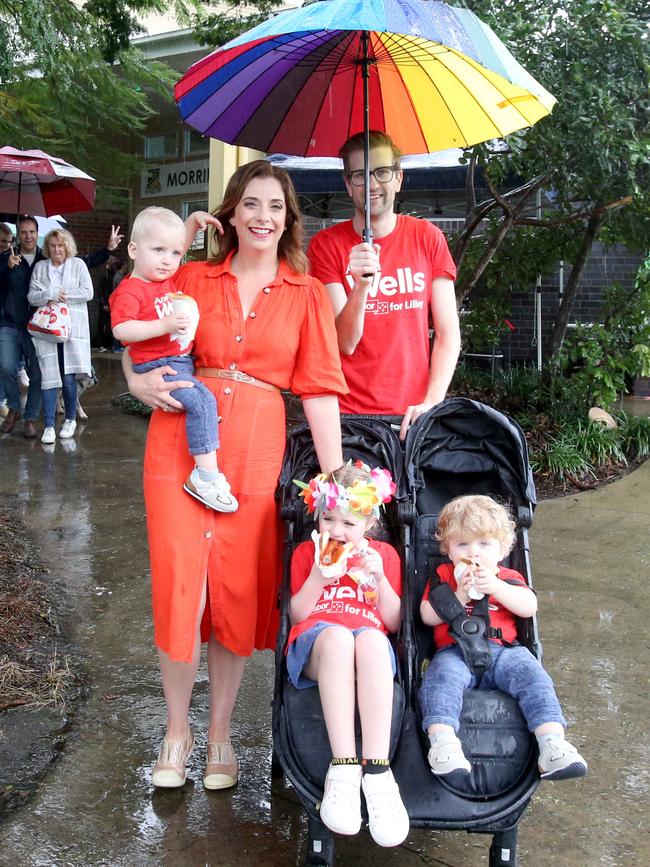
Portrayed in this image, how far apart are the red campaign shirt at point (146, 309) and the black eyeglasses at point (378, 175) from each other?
0.80m

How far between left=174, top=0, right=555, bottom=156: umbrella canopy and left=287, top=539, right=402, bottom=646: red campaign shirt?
1516 millimetres

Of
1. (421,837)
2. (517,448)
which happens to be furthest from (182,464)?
(421,837)

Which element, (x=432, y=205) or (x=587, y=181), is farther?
(x=432, y=205)

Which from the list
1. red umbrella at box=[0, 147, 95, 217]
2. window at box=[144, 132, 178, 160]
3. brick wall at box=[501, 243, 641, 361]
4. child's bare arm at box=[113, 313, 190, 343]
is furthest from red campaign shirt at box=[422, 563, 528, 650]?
window at box=[144, 132, 178, 160]

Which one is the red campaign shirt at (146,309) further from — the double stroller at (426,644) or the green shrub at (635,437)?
the green shrub at (635,437)

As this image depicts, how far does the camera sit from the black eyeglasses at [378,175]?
11.5ft

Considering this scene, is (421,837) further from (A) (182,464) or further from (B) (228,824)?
(A) (182,464)

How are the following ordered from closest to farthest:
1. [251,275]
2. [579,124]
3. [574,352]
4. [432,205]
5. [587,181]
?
[251,275]
[579,124]
[587,181]
[574,352]
[432,205]

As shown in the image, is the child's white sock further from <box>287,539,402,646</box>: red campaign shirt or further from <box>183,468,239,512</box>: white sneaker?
<box>287,539,402,646</box>: red campaign shirt

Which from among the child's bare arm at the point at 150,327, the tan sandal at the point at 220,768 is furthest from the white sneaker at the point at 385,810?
the child's bare arm at the point at 150,327

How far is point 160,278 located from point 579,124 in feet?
14.5

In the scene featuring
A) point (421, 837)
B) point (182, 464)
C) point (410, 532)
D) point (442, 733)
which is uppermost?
point (182, 464)

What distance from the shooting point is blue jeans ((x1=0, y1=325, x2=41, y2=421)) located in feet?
29.4

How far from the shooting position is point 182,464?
3.28 meters
